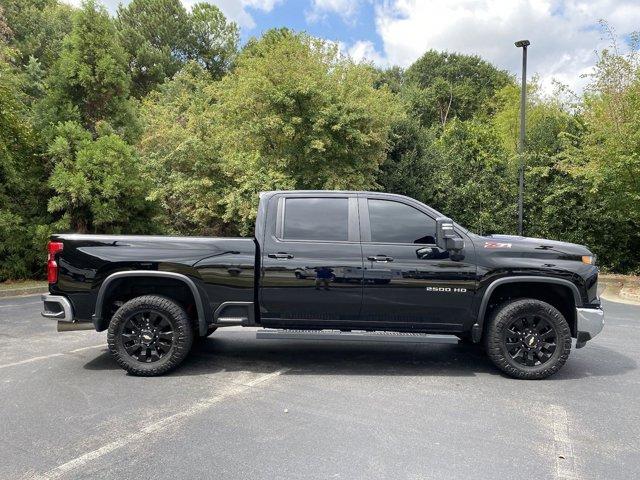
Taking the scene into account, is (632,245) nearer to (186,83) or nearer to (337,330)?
(337,330)

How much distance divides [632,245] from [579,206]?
202cm

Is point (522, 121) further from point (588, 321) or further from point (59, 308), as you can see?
point (59, 308)

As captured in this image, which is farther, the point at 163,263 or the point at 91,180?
the point at 91,180

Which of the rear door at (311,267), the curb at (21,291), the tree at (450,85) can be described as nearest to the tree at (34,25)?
the curb at (21,291)

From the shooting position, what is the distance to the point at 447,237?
4820 millimetres

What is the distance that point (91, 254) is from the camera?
195 inches

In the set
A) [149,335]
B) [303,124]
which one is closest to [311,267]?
[149,335]

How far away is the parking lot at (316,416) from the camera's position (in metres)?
3.23

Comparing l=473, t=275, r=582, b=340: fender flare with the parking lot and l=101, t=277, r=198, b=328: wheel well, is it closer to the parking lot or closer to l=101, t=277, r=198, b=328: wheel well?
the parking lot

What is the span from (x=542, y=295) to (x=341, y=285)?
2240mm

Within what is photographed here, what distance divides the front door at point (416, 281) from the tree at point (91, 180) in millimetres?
9233

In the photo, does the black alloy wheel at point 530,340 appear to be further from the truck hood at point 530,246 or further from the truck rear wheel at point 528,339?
the truck hood at point 530,246

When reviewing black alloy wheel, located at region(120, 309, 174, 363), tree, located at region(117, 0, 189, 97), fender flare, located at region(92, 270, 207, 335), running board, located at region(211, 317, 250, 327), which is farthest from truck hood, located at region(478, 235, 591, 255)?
tree, located at region(117, 0, 189, 97)

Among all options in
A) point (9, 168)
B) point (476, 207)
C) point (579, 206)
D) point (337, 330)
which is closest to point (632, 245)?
point (579, 206)
